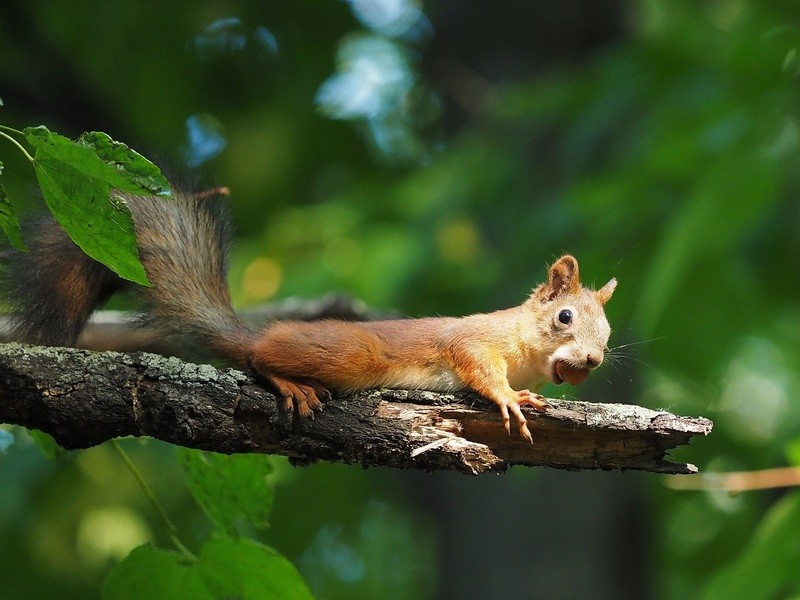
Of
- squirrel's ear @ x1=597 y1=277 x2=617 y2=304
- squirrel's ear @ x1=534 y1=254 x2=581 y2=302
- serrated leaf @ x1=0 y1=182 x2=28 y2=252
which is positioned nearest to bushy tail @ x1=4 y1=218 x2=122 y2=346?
serrated leaf @ x1=0 y1=182 x2=28 y2=252

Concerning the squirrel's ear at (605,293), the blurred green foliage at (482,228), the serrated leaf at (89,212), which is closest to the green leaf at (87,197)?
the serrated leaf at (89,212)

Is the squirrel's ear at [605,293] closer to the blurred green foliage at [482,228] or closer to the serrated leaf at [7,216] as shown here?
the blurred green foliage at [482,228]

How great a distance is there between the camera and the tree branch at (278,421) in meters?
2.15

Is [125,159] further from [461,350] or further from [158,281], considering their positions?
[461,350]

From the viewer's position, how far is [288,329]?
121 inches

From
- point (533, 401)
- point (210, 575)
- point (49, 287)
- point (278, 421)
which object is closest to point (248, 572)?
point (210, 575)

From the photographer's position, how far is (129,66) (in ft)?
26.7

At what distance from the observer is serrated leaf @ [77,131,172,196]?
1755 millimetres

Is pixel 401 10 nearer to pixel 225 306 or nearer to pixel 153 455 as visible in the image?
pixel 153 455

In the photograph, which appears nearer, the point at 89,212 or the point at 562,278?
the point at 89,212

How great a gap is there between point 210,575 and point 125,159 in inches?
40.8

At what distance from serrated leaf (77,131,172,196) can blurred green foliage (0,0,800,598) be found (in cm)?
145

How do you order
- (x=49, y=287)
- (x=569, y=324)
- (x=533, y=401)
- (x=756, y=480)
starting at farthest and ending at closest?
(x=756, y=480)
(x=569, y=324)
(x=49, y=287)
(x=533, y=401)

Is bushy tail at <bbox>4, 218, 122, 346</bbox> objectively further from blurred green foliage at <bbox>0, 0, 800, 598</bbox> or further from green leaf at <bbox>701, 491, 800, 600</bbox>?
green leaf at <bbox>701, 491, 800, 600</bbox>
